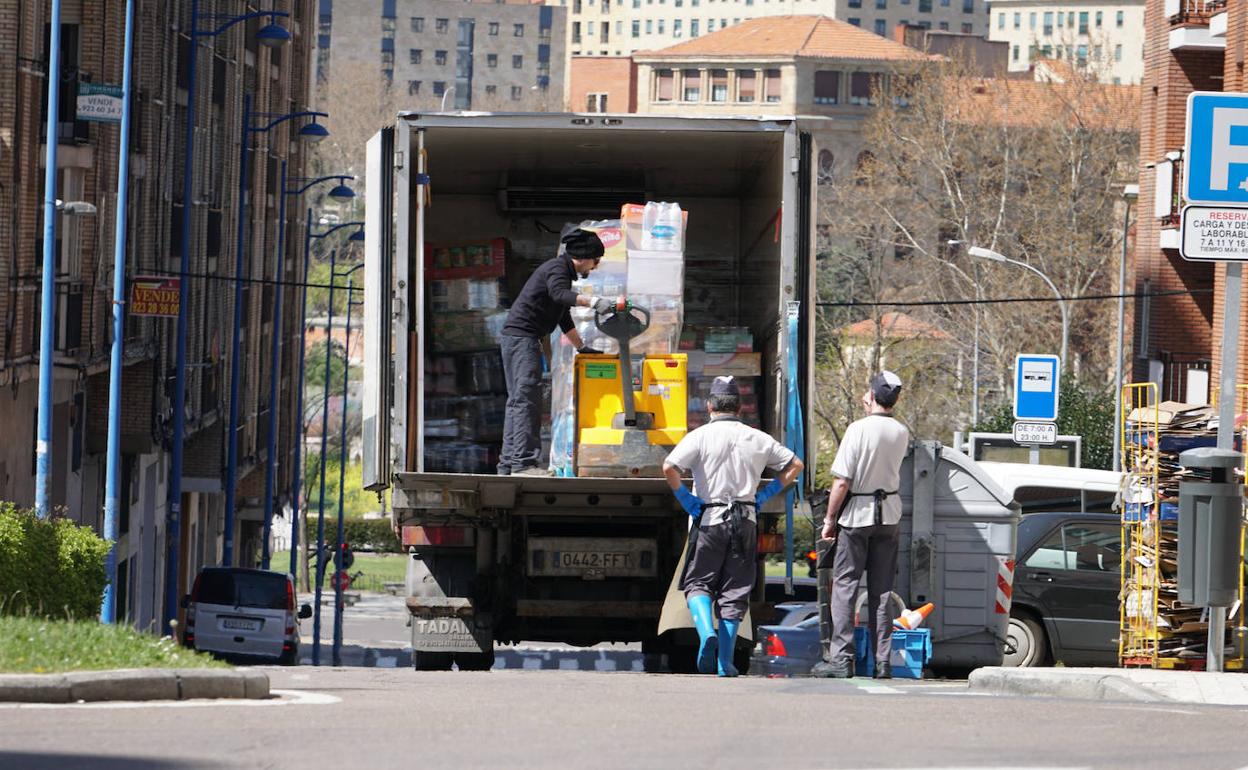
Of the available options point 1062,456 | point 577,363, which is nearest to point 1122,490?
point 577,363

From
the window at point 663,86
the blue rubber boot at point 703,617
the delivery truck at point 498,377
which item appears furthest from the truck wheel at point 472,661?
the window at point 663,86

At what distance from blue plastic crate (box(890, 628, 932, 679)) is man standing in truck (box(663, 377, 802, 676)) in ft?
3.28

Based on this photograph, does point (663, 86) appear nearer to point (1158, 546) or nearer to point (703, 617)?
point (1158, 546)

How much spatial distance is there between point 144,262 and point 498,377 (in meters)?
24.1

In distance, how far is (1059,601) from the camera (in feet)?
57.3

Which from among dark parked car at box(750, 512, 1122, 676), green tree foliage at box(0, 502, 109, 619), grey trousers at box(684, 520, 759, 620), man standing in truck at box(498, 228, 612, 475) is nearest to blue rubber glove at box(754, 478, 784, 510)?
grey trousers at box(684, 520, 759, 620)

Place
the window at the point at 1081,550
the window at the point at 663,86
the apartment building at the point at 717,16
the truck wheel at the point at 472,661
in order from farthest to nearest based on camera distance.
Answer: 1. the apartment building at the point at 717,16
2. the window at the point at 663,86
3. the window at the point at 1081,550
4. the truck wheel at the point at 472,661

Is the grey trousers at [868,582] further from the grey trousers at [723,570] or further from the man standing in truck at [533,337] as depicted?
the man standing in truck at [533,337]

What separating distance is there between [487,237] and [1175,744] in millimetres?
8462

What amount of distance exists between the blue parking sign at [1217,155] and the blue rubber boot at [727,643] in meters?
3.22

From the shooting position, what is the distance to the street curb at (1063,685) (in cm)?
1122

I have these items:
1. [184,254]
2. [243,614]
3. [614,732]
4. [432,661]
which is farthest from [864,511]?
[184,254]

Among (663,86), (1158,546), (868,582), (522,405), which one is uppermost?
(663,86)

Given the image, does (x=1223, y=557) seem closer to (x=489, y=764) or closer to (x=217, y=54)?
(x=489, y=764)
